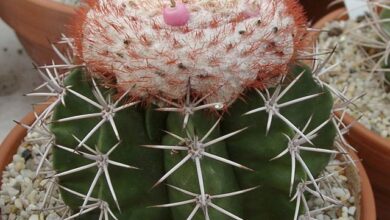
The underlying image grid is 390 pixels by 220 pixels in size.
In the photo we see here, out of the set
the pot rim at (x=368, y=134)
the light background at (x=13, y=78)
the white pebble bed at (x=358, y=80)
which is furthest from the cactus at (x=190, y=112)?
the light background at (x=13, y=78)

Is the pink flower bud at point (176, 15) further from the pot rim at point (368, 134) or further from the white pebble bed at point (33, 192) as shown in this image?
the pot rim at point (368, 134)

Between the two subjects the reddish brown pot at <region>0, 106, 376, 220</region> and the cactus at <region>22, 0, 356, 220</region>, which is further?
the reddish brown pot at <region>0, 106, 376, 220</region>

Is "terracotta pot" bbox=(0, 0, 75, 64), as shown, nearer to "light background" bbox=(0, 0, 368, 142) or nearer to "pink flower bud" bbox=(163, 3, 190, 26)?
"light background" bbox=(0, 0, 368, 142)

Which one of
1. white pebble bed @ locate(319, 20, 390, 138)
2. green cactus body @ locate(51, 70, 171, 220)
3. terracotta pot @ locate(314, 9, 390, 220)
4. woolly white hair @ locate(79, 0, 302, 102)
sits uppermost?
white pebble bed @ locate(319, 20, 390, 138)

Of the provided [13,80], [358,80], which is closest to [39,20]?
[13,80]

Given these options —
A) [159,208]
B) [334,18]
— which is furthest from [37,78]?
[159,208]

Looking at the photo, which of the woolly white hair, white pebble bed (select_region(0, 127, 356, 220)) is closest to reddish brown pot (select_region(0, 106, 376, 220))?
white pebble bed (select_region(0, 127, 356, 220))

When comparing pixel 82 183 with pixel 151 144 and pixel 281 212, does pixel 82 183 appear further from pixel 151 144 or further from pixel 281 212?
pixel 281 212
